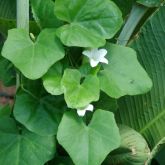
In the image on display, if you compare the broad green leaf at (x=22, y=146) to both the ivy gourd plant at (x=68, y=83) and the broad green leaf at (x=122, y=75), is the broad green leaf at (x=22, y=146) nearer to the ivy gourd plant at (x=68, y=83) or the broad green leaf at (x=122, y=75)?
the ivy gourd plant at (x=68, y=83)

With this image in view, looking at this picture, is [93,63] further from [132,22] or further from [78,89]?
[132,22]

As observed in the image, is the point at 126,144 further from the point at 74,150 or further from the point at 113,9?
the point at 113,9

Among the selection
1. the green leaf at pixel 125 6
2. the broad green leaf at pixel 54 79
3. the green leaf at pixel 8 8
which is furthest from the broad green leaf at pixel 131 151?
the green leaf at pixel 8 8

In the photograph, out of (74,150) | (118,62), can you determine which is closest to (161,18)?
(118,62)

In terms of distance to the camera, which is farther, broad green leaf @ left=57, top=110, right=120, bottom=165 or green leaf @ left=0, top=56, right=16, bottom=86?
green leaf @ left=0, top=56, right=16, bottom=86

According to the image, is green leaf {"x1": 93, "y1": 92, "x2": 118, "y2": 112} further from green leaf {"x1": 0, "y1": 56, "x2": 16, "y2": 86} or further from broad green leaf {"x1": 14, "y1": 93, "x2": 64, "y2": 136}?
green leaf {"x1": 0, "y1": 56, "x2": 16, "y2": 86}

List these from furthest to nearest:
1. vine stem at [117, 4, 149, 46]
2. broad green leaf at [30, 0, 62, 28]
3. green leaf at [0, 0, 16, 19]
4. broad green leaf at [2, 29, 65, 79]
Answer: green leaf at [0, 0, 16, 19] < vine stem at [117, 4, 149, 46] < broad green leaf at [30, 0, 62, 28] < broad green leaf at [2, 29, 65, 79]

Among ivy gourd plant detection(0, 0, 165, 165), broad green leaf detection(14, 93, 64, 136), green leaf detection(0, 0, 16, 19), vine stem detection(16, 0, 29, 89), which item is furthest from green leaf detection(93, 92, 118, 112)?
green leaf detection(0, 0, 16, 19)

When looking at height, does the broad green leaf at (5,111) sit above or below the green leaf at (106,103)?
below
